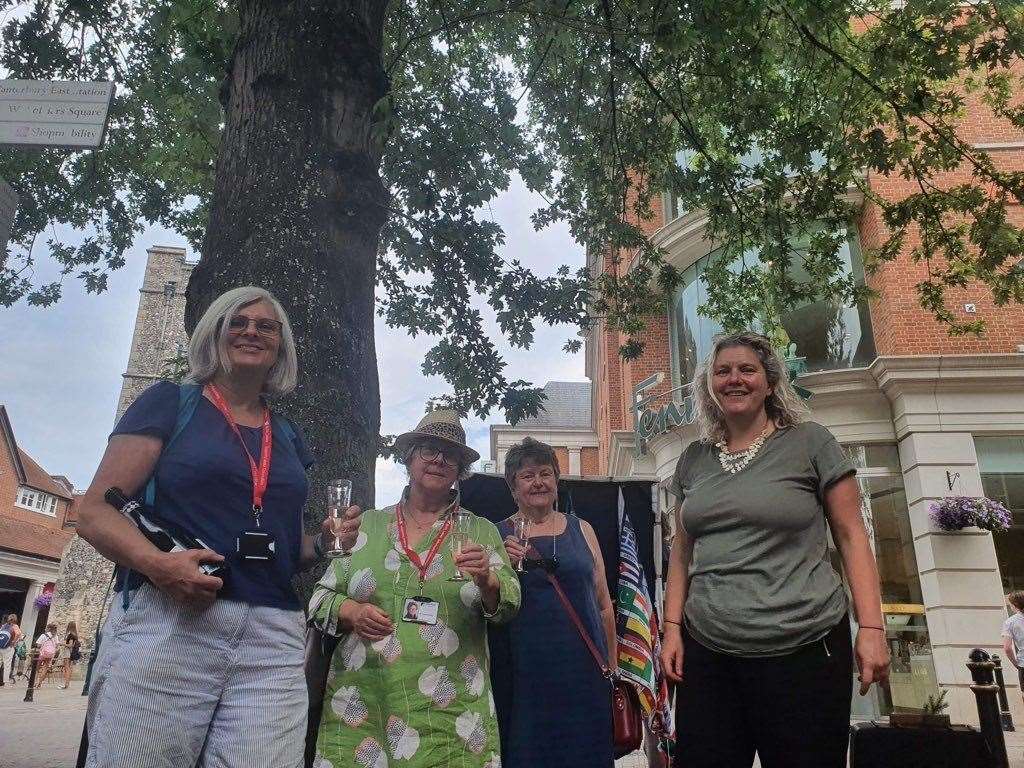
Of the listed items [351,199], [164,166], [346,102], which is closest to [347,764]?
[351,199]

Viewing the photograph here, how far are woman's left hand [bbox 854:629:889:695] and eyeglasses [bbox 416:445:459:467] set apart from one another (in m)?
1.72

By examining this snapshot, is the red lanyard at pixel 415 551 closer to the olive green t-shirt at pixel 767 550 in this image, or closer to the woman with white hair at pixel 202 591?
the woman with white hair at pixel 202 591

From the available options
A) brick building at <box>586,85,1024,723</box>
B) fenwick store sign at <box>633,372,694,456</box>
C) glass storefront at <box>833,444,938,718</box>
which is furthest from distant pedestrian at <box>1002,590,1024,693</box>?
fenwick store sign at <box>633,372,694,456</box>

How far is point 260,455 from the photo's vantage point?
2.25 m

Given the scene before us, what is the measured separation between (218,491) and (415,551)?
1.00 m

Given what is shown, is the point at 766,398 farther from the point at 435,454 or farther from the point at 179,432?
the point at 179,432

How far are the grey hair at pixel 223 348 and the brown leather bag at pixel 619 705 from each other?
70.0 inches

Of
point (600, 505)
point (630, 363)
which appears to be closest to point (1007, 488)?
point (630, 363)

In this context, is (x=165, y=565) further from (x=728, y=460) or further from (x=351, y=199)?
(x=351, y=199)

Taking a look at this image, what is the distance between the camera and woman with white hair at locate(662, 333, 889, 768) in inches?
89.8

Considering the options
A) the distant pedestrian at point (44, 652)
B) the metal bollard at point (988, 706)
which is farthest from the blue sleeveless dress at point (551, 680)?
the distant pedestrian at point (44, 652)

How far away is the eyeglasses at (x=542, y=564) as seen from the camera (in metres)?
3.57

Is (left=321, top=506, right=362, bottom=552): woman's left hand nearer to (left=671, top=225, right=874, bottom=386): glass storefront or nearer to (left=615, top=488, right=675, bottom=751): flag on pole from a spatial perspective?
(left=615, top=488, right=675, bottom=751): flag on pole

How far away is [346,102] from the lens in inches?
162
